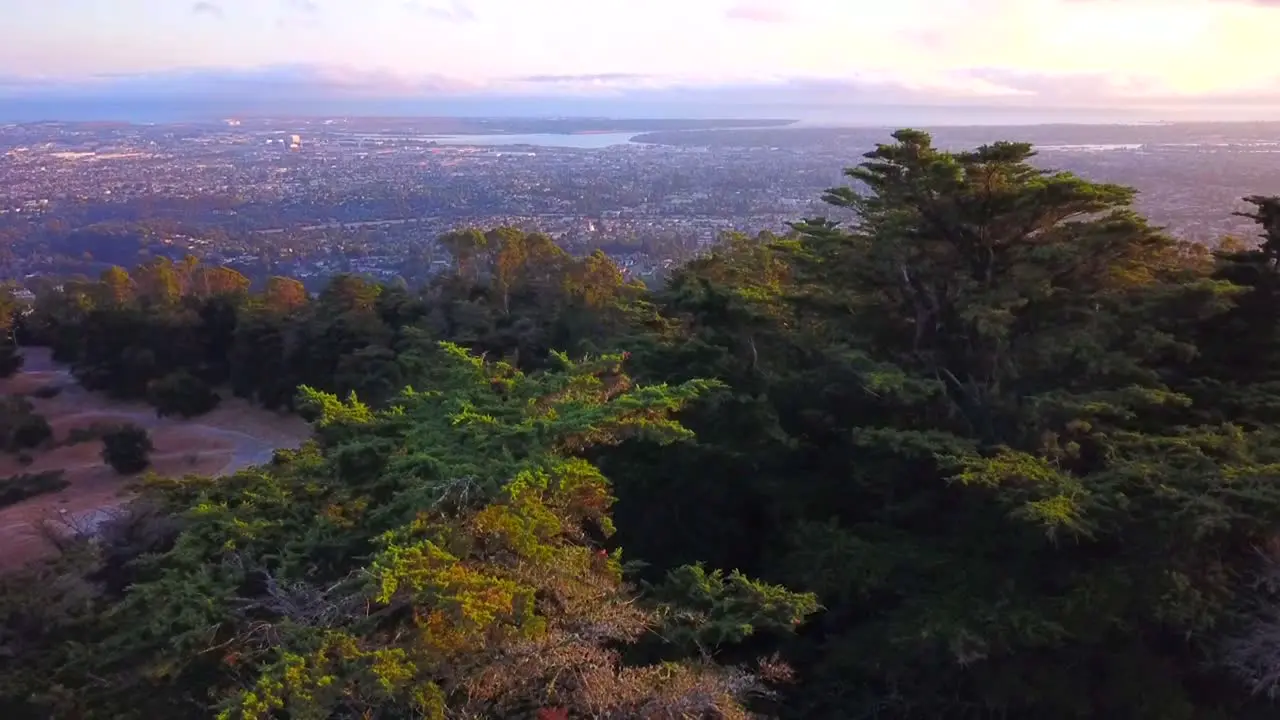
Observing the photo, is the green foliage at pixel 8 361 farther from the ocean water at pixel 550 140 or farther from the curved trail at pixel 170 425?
the ocean water at pixel 550 140

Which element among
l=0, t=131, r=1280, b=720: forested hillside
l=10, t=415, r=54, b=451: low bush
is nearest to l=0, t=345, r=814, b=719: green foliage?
l=0, t=131, r=1280, b=720: forested hillside

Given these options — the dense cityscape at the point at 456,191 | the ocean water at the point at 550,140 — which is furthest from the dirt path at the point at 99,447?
the ocean water at the point at 550,140

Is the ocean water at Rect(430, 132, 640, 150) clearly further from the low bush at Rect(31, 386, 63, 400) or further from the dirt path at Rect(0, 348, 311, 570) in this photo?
the dirt path at Rect(0, 348, 311, 570)

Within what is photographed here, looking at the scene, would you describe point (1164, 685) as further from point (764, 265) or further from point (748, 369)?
point (764, 265)

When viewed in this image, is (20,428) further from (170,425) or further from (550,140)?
(550,140)

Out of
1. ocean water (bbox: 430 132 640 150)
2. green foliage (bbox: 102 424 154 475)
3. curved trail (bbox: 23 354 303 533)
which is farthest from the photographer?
ocean water (bbox: 430 132 640 150)
